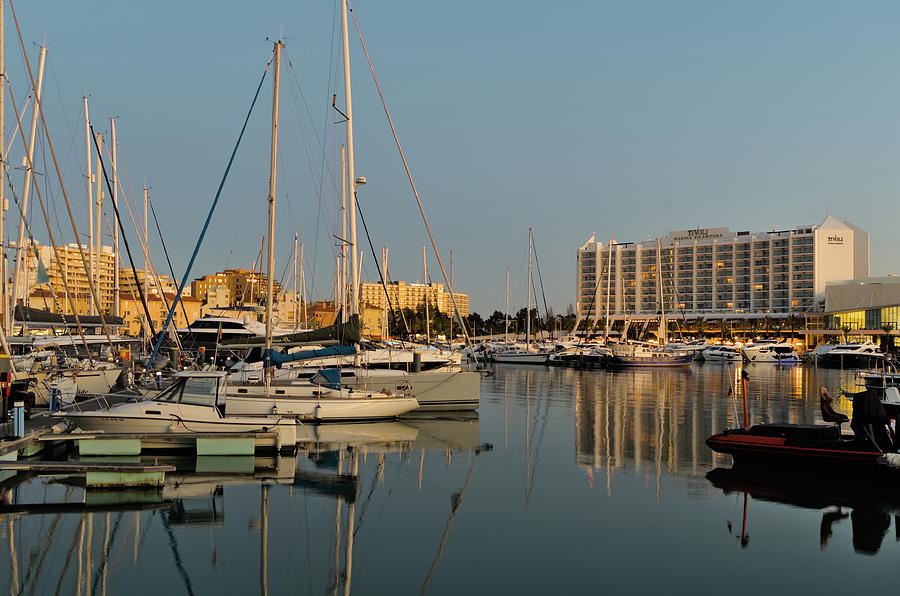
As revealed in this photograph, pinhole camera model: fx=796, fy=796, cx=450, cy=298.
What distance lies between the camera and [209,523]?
1449 cm

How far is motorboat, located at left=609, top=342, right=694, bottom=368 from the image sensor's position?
73.1m

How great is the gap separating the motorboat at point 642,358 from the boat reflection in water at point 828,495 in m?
53.8

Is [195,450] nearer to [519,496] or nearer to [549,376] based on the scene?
[519,496]

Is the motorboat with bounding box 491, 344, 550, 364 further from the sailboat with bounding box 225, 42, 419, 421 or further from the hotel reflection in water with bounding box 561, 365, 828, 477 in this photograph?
the sailboat with bounding box 225, 42, 419, 421

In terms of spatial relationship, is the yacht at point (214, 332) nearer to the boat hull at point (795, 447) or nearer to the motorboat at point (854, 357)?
the boat hull at point (795, 447)

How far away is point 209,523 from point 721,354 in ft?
301

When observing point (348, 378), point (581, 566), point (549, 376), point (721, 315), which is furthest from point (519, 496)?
point (721, 315)

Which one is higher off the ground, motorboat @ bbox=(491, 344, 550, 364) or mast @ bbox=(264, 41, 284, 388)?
mast @ bbox=(264, 41, 284, 388)

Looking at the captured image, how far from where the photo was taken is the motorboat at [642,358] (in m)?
73.1

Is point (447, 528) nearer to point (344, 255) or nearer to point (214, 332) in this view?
point (344, 255)

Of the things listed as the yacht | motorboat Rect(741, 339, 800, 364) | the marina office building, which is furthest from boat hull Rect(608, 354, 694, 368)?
the marina office building

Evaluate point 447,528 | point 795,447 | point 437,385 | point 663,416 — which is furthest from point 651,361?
point 447,528

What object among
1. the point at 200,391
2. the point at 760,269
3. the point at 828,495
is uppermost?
the point at 760,269

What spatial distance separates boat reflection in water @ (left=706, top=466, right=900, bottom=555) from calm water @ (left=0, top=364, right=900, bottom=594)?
0.08 meters
